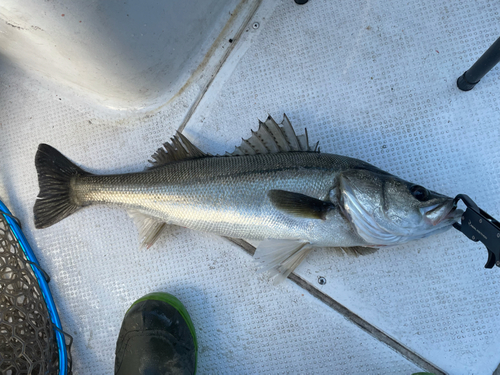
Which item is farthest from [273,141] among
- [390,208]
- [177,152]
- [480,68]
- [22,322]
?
[22,322]

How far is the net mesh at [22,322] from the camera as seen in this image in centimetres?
172

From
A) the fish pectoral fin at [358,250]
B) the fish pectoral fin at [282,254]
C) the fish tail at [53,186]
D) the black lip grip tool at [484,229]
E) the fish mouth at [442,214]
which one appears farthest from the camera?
the fish tail at [53,186]

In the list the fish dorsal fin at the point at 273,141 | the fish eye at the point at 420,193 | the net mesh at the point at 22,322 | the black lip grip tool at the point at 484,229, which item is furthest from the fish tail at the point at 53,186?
the black lip grip tool at the point at 484,229

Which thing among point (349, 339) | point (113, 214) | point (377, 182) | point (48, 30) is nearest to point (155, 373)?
point (113, 214)

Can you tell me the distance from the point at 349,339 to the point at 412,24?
1.90 m

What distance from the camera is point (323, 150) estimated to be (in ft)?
5.89

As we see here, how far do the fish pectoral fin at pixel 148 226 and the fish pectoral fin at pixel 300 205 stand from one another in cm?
70

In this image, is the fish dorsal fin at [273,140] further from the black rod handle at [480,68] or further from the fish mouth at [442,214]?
the black rod handle at [480,68]

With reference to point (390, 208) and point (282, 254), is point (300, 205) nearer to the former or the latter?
point (282, 254)

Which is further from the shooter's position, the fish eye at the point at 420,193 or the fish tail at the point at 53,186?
the fish tail at the point at 53,186

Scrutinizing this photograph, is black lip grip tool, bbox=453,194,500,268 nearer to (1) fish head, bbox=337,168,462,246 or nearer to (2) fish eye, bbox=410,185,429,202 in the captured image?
(1) fish head, bbox=337,168,462,246

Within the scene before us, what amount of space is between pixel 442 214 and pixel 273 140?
88 centimetres

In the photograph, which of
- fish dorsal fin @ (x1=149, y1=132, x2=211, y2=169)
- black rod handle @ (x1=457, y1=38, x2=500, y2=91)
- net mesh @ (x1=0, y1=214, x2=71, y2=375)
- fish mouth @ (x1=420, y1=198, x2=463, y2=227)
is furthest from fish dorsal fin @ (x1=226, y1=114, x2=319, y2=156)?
net mesh @ (x1=0, y1=214, x2=71, y2=375)

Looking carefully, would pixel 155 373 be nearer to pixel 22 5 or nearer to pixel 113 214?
pixel 113 214
